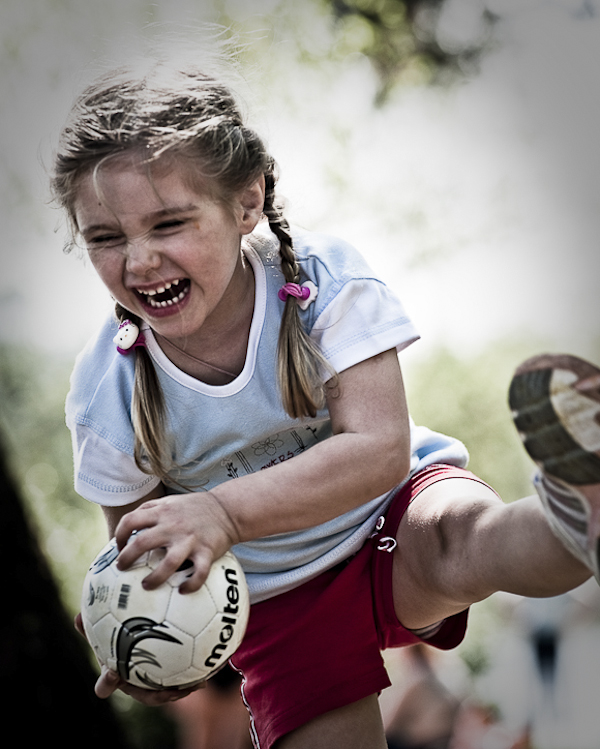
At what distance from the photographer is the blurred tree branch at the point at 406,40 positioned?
6043mm

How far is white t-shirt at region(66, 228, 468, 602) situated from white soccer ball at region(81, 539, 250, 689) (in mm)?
436

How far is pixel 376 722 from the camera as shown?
1937 millimetres

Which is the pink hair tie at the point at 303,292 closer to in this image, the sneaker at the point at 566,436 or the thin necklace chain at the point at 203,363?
the thin necklace chain at the point at 203,363

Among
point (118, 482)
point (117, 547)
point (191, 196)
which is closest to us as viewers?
point (117, 547)

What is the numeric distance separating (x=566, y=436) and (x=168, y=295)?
91cm

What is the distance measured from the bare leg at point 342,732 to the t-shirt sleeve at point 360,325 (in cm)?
Answer: 88

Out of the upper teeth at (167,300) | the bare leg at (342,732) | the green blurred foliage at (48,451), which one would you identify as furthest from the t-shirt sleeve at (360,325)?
the green blurred foliage at (48,451)

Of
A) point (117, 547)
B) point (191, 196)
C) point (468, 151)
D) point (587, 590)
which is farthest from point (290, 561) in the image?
point (468, 151)

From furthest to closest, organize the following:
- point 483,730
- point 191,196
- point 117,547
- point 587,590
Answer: point 587,590 → point 483,730 → point 191,196 → point 117,547

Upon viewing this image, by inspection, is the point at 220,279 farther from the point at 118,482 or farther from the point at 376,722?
the point at 376,722

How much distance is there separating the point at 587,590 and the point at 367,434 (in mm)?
3043

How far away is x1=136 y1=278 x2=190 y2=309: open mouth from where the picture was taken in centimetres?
170

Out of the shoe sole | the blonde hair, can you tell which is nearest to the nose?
the blonde hair

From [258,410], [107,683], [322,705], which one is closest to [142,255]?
[258,410]
